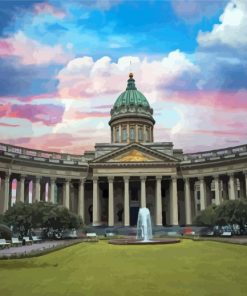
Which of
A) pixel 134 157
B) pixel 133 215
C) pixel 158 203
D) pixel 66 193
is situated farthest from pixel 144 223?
pixel 133 215

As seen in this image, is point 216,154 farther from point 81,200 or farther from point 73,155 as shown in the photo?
point 73,155

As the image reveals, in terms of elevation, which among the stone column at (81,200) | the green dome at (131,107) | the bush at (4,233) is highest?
the green dome at (131,107)

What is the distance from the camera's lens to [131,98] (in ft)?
324

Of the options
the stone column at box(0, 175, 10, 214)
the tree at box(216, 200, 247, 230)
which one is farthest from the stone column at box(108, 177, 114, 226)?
the tree at box(216, 200, 247, 230)

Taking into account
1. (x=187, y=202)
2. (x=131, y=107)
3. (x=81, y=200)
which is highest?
(x=131, y=107)

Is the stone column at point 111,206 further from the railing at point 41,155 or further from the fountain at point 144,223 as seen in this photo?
the fountain at point 144,223

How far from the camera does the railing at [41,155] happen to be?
2739 inches

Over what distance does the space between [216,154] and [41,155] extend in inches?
1346

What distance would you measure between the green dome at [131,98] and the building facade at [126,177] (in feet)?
53.7

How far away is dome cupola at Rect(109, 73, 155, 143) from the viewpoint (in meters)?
94.6

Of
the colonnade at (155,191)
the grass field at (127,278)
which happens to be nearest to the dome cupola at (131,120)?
the colonnade at (155,191)

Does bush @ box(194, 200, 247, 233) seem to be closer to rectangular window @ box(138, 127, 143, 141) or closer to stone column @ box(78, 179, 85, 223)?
stone column @ box(78, 179, 85, 223)

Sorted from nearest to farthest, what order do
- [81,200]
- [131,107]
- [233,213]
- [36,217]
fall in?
[36,217], [233,213], [81,200], [131,107]

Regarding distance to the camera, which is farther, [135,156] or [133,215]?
[133,215]
